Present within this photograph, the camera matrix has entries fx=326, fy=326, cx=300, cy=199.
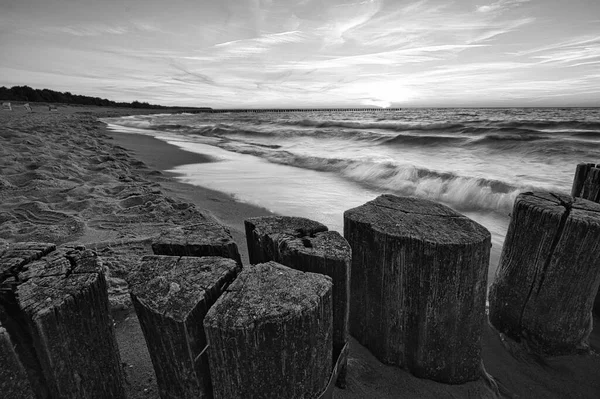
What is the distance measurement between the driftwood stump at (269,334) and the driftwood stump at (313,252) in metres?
0.23

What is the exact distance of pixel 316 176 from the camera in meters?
9.20

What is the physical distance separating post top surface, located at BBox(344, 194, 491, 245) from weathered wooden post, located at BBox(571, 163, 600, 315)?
1.67 m

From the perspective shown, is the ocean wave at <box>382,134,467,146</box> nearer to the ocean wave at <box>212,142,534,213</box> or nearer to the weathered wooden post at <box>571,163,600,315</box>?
the ocean wave at <box>212,142,534,213</box>

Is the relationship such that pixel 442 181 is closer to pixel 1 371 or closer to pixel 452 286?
pixel 452 286

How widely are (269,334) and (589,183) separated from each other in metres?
3.19

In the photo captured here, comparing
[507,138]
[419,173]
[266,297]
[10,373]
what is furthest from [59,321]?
[507,138]

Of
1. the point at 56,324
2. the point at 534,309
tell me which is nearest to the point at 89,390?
the point at 56,324

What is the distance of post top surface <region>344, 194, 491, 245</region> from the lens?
1.84m

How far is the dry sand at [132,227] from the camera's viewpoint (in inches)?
80.2

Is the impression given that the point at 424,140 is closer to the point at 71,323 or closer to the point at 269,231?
the point at 269,231

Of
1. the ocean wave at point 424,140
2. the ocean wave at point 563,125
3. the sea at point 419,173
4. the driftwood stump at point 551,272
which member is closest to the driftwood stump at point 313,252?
Result: the driftwood stump at point 551,272

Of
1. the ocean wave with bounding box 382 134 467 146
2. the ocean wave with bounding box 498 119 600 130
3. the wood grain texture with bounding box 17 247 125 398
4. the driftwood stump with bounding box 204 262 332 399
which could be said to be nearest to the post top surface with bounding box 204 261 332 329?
the driftwood stump with bounding box 204 262 332 399

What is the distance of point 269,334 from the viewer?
1.16 m

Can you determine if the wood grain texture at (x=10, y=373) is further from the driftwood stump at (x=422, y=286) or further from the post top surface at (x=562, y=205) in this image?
the post top surface at (x=562, y=205)
